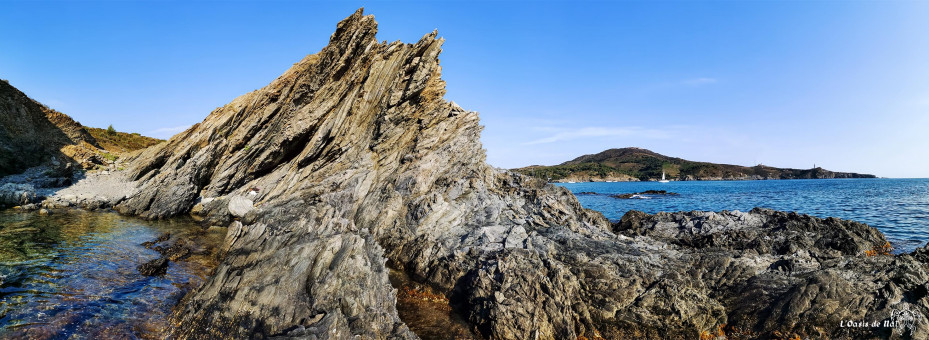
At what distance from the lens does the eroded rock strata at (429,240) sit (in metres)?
13.2

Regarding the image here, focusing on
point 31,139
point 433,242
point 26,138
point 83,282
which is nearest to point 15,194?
point 26,138

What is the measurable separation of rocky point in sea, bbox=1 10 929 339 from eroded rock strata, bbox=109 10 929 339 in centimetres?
9

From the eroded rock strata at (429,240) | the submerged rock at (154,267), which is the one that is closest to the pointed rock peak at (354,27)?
the eroded rock strata at (429,240)

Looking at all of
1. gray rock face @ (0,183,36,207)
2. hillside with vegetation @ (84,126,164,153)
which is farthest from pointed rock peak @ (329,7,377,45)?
hillside with vegetation @ (84,126,164,153)

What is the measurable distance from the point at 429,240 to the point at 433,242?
0.34 m

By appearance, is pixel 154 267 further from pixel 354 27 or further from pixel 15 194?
pixel 15 194

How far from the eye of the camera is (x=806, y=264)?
16.4m

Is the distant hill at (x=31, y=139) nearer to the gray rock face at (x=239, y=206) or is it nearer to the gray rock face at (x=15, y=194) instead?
the gray rock face at (x=15, y=194)

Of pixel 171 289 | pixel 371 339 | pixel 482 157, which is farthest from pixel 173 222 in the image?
pixel 371 339

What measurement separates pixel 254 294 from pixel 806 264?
22.1 m

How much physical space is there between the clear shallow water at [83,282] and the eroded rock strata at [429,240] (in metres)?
1.70

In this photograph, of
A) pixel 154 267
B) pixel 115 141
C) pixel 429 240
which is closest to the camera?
pixel 154 267

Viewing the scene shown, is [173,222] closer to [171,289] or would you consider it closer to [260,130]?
[260,130]

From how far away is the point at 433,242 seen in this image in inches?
794
